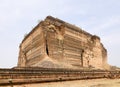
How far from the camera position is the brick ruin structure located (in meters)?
20.5

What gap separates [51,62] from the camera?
744 inches

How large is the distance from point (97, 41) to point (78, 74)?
19.7 m

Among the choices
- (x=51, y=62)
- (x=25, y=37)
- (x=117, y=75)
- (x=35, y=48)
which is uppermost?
(x=25, y=37)

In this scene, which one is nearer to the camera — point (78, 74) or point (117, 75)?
point (78, 74)

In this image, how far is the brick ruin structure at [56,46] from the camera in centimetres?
2055

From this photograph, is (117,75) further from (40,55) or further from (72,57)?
(40,55)

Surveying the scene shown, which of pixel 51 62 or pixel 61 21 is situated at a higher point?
pixel 61 21

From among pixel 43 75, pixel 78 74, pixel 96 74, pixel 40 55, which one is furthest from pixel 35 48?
pixel 43 75

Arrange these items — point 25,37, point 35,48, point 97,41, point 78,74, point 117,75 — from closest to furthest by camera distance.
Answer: point 78,74 < point 35,48 < point 117,75 < point 25,37 < point 97,41

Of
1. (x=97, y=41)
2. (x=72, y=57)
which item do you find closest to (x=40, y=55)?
(x=72, y=57)

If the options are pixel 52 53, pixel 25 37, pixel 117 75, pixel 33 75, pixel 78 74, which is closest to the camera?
pixel 33 75

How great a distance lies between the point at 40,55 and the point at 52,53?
1348mm

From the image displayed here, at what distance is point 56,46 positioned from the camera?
21422 mm

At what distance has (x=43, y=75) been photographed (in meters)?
10.8
